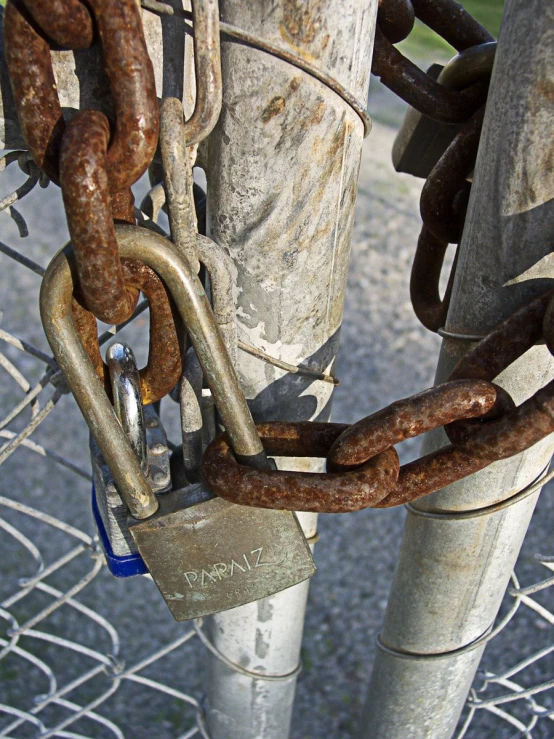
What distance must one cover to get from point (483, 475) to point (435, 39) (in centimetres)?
740

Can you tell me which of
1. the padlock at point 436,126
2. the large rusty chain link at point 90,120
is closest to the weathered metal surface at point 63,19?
the large rusty chain link at point 90,120

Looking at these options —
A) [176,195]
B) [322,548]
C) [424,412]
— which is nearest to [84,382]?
[176,195]

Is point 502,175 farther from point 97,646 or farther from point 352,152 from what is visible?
point 97,646

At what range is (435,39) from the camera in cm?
702

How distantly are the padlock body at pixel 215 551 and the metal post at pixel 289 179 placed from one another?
0.10 m

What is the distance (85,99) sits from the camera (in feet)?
1.73

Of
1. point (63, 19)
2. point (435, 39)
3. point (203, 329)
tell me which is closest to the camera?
→ point (63, 19)

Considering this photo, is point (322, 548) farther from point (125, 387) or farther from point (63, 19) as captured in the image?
point (63, 19)

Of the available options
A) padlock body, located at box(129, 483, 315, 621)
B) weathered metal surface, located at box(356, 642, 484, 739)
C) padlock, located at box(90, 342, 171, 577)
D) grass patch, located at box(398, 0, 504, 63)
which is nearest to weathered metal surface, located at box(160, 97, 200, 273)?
padlock, located at box(90, 342, 171, 577)

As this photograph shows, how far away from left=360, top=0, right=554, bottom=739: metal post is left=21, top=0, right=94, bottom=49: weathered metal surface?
32 cm

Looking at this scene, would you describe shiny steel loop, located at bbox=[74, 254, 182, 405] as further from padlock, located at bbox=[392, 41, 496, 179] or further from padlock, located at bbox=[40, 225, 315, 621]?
padlock, located at bbox=[392, 41, 496, 179]

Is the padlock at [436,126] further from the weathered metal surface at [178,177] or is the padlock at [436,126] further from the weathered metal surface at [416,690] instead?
the weathered metal surface at [416,690]

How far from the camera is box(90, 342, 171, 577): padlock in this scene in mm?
605

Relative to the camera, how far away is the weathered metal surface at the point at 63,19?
0.44 meters
